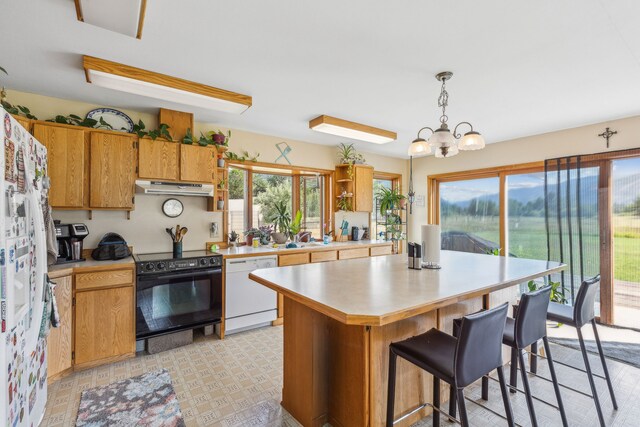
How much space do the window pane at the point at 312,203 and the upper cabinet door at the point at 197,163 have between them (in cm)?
170

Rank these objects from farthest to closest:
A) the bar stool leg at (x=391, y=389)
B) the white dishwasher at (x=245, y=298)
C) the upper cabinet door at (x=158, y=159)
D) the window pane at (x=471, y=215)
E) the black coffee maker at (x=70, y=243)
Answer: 1. the window pane at (x=471, y=215)
2. the white dishwasher at (x=245, y=298)
3. the upper cabinet door at (x=158, y=159)
4. the black coffee maker at (x=70, y=243)
5. the bar stool leg at (x=391, y=389)

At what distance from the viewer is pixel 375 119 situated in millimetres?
3568

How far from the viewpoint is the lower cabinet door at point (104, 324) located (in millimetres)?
2584

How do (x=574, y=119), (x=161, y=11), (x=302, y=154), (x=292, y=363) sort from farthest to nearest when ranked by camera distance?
(x=302, y=154), (x=574, y=119), (x=292, y=363), (x=161, y=11)

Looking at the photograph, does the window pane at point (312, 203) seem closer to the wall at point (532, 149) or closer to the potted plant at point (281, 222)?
the potted plant at point (281, 222)

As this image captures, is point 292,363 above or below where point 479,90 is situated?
below

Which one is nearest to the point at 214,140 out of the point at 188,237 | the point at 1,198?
the point at 188,237

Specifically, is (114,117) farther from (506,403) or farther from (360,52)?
(506,403)

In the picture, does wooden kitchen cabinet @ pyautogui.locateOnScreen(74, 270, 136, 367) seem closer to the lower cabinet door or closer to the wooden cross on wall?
the lower cabinet door

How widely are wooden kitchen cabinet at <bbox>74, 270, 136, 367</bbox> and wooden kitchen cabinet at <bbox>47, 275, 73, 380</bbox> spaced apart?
0.17 feet

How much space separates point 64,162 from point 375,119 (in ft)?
10.3

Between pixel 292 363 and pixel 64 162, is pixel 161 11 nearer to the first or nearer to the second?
pixel 64 162

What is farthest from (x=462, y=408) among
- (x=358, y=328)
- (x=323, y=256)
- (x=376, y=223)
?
(x=376, y=223)

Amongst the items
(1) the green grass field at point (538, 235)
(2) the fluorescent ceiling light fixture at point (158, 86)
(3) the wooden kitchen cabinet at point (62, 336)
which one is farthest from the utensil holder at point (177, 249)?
(1) the green grass field at point (538, 235)
